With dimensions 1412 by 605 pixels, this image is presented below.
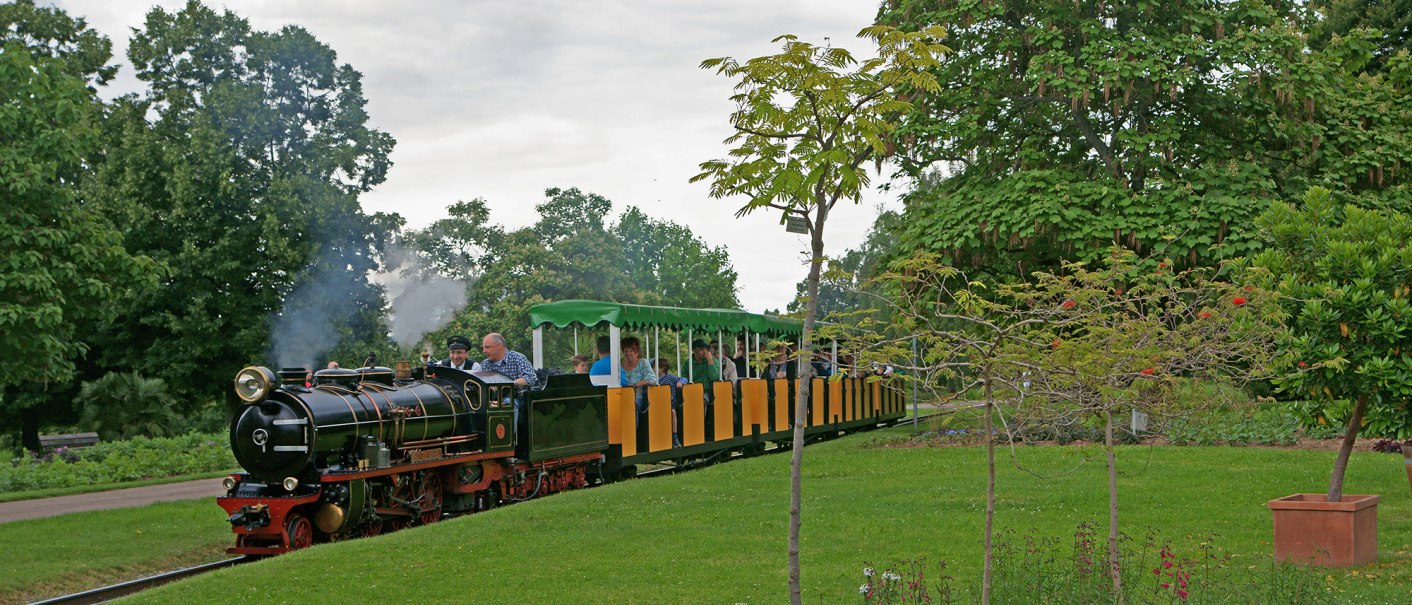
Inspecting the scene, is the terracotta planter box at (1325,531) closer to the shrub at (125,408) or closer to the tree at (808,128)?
the tree at (808,128)

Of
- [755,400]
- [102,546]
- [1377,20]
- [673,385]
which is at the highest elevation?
[1377,20]

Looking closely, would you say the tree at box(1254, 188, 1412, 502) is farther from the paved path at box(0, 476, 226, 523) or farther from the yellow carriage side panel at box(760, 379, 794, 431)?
the yellow carriage side panel at box(760, 379, 794, 431)

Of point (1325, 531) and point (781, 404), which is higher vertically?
point (781, 404)

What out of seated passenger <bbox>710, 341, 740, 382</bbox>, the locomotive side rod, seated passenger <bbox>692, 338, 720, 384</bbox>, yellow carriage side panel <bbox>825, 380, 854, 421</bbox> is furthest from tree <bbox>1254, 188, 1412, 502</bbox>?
yellow carriage side panel <bbox>825, 380, 854, 421</bbox>

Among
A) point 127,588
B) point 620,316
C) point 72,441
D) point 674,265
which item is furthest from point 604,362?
point 674,265

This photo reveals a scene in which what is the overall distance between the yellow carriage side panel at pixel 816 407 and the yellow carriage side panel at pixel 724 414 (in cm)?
367

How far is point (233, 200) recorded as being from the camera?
3466 centimetres

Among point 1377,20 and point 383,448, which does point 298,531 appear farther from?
point 1377,20

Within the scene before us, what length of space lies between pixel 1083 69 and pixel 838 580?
42.6 feet

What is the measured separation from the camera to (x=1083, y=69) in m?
19.9

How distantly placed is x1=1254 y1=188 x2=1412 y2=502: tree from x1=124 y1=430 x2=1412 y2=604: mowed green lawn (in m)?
1.32

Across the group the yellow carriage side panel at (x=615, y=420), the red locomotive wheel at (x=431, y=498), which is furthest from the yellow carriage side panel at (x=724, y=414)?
the red locomotive wheel at (x=431, y=498)

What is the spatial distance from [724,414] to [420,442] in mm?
7697

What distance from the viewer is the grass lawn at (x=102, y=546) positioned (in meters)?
11.1
